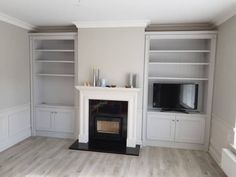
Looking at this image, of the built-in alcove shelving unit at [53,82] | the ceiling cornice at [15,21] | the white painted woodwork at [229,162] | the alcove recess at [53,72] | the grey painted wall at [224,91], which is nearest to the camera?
the white painted woodwork at [229,162]

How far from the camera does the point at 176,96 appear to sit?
13.2 ft

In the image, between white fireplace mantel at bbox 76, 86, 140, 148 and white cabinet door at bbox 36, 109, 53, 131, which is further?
white cabinet door at bbox 36, 109, 53, 131

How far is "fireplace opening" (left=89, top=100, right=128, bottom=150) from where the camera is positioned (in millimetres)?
4027

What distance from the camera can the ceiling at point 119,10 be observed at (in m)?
2.80

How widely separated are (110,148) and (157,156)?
916mm

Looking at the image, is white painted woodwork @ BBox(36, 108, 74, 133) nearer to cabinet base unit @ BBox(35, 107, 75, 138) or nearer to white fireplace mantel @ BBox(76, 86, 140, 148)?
cabinet base unit @ BBox(35, 107, 75, 138)

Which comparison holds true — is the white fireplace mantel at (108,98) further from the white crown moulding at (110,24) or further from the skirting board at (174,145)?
the white crown moulding at (110,24)

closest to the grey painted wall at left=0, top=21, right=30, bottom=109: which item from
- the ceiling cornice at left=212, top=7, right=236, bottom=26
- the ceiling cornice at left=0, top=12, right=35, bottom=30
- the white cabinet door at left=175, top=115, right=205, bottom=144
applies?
the ceiling cornice at left=0, top=12, right=35, bottom=30

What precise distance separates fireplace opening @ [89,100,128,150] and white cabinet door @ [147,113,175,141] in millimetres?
531

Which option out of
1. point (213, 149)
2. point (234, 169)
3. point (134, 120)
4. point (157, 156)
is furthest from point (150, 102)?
point (234, 169)

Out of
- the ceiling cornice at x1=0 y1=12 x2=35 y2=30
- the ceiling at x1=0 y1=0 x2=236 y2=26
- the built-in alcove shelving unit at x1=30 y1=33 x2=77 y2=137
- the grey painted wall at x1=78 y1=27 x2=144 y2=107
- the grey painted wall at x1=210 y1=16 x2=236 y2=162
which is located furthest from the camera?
the built-in alcove shelving unit at x1=30 y1=33 x2=77 y2=137

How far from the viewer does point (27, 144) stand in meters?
4.10

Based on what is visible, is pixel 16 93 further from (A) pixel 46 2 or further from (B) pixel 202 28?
(B) pixel 202 28

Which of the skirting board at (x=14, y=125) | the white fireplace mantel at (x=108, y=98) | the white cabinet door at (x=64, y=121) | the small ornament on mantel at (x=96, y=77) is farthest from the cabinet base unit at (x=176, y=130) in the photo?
the skirting board at (x=14, y=125)
